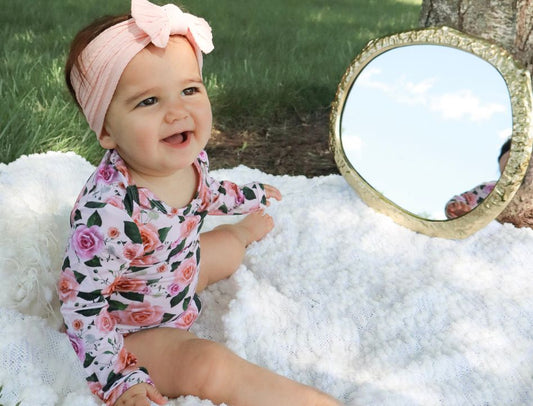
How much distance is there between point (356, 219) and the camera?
2104 mm

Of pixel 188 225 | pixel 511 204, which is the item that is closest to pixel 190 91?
pixel 188 225

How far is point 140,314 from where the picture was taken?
1525 mm

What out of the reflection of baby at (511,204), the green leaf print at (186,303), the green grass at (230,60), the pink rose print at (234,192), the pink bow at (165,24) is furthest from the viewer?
the green grass at (230,60)

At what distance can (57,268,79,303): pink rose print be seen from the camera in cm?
134

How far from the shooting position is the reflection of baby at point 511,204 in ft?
6.27

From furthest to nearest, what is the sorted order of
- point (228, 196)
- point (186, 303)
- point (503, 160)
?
point (503, 160) → point (228, 196) → point (186, 303)

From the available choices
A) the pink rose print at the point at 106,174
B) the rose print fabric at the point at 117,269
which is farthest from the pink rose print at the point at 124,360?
the pink rose print at the point at 106,174

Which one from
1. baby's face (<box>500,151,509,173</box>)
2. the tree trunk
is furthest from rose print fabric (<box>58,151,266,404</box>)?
the tree trunk

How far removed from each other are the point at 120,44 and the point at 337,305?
0.90 m

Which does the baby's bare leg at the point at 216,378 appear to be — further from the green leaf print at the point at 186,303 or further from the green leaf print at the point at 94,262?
the green leaf print at the point at 94,262

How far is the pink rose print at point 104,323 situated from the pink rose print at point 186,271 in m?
0.22

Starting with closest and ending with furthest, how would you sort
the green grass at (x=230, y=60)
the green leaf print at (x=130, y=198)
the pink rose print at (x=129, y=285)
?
1. the green leaf print at (x=130, y=198)
2. the pink rose print at (x=129, y=285)
3. the green grass at (x=230, y=60)

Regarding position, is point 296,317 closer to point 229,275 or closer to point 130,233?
point 229,275

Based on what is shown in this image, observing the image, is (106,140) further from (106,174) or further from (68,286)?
(68,286)
